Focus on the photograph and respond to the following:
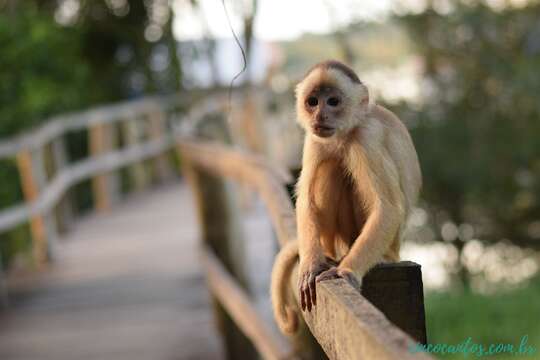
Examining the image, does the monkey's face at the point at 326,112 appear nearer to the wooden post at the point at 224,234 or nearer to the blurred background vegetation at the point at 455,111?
the wooden post at the point at 224,234

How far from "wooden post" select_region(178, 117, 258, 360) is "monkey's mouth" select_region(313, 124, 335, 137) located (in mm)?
2795

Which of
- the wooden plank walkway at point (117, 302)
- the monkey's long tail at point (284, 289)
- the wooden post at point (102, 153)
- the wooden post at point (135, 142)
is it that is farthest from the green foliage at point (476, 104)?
the monkey's long tail at point (284, 289)

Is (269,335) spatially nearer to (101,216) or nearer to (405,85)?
(101,216)

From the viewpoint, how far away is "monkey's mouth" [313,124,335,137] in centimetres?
284

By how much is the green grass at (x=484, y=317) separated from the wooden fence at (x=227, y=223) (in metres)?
3.30

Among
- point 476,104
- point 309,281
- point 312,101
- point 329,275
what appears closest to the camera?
point 329,275

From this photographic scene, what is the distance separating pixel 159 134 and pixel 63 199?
15.3ft

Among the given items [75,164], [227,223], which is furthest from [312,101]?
[75,164]

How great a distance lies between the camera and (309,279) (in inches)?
97.7

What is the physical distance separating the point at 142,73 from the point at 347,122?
659 inches

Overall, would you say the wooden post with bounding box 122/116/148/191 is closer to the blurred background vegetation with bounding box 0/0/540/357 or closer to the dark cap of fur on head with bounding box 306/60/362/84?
the blurred background vegetation with bounding box 0/0/540/357

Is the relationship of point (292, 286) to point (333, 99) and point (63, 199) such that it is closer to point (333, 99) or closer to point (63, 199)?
point (333, 99)

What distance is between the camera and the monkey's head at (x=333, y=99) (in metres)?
2.76

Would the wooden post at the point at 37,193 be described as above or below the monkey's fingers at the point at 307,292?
below
